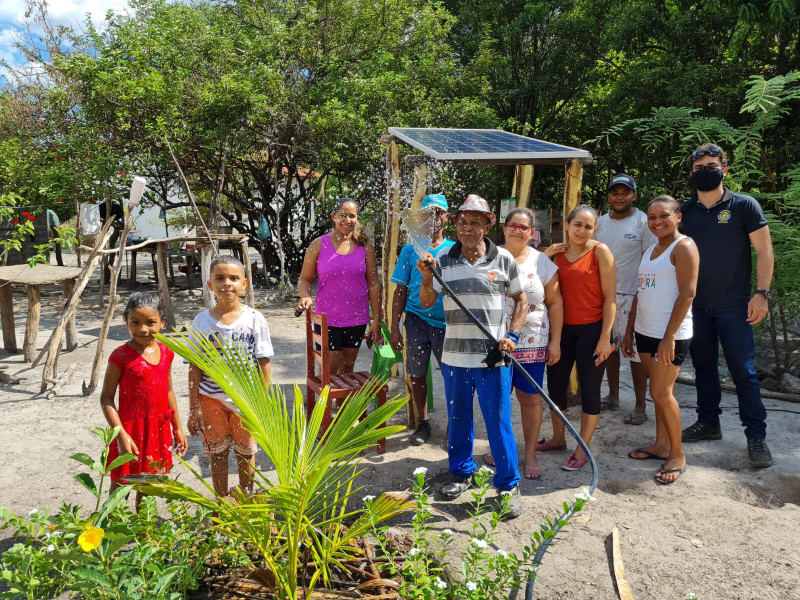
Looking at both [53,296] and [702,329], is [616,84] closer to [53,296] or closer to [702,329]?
[702,329]

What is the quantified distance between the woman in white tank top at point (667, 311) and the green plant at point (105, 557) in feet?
9.02

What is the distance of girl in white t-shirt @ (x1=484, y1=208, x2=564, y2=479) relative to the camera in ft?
12.1

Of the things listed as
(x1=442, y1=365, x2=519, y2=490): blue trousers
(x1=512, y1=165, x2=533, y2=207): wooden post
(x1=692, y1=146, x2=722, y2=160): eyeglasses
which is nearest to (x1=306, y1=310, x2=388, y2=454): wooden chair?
(x1=442, y1=365, x2=519, y2=490): blue trousers

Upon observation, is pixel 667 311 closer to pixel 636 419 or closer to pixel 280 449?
pixel 636 419

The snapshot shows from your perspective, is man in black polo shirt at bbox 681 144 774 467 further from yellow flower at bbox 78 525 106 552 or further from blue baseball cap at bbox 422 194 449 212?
yellow flower at bbox 78 525 106 552

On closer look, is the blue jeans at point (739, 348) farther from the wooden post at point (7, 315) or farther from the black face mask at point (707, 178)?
the wooden post at point (7, 315)

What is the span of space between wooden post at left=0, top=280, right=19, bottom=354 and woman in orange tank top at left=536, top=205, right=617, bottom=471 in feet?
20.5

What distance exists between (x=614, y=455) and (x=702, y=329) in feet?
3.48

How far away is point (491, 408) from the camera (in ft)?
11.0

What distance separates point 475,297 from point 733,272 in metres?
1.84

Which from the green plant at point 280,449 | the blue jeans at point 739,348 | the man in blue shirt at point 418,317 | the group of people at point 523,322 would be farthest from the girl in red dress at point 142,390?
the blue jeans at point 739,348

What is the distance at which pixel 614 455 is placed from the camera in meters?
4.21

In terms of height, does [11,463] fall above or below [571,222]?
below

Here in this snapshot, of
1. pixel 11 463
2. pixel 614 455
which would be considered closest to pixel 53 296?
pixel 11 463
